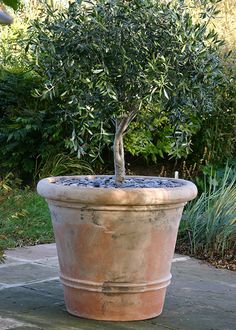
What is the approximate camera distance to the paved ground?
3.98 metres

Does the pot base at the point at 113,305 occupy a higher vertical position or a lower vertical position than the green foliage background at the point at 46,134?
lower

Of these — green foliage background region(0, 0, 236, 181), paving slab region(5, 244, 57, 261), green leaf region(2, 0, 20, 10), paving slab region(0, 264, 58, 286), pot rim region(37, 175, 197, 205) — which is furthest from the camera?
green foliage background region(0, 0, 236, 181)

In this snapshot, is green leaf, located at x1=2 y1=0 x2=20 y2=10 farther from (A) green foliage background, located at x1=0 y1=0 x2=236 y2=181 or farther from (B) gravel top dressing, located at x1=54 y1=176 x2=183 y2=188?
(A) green foliage background, located at x1=0 y1=0 x2=236 y2=181

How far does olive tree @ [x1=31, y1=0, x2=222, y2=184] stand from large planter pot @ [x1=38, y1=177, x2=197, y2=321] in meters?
0.58

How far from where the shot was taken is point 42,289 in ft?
15.6

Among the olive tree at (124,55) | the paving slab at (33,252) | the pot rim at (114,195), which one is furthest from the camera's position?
the paving slab at (33,252)

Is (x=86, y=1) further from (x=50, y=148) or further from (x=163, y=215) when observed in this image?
(x=50, y=148)

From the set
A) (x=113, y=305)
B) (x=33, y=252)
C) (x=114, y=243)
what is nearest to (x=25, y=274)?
(x=33, y=252)

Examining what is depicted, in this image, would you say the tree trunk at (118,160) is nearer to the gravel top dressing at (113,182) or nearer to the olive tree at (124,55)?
the gravel top dressing at (113,182)

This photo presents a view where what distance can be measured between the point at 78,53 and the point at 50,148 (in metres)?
4.94

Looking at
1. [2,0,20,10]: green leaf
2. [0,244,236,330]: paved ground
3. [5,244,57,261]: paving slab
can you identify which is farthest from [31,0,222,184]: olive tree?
[2,0,20,10]: green leaf

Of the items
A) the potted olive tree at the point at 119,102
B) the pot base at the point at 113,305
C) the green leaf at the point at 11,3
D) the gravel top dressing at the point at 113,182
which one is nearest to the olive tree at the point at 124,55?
the potted olive tree at the point at 119,102

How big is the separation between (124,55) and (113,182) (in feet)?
3.15

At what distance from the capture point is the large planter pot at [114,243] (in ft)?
12.7
